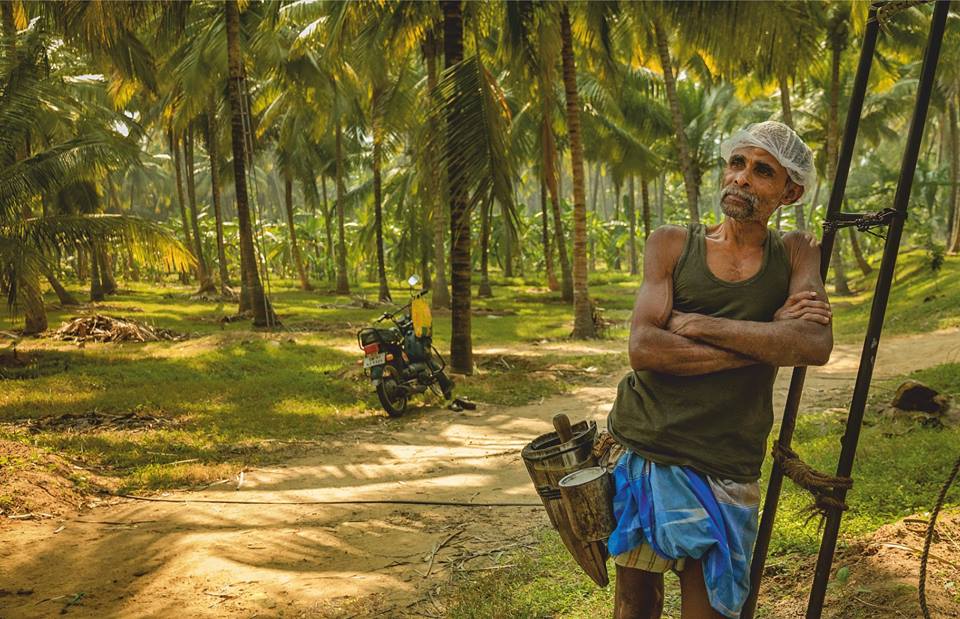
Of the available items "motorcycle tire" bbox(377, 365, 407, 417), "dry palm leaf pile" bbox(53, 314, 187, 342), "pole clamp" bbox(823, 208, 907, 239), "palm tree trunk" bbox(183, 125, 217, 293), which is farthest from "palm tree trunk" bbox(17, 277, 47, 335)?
"pole clamp" bbox(823, 208, 907, 239)

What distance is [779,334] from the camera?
6.90ft

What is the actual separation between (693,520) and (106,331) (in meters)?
13.7

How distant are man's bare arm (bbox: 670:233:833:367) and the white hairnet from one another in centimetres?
34

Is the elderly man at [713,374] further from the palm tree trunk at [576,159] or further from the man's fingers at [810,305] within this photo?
the palm tree trunk at [576,159]

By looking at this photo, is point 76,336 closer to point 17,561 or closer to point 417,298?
point 417,298

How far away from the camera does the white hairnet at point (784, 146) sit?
2.24 m

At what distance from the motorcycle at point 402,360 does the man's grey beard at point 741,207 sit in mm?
6520

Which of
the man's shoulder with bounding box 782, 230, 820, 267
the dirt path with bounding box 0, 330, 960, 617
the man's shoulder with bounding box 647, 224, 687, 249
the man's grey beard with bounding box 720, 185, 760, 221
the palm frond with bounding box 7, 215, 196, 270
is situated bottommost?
the dirt path with bounding box 0, 330, 960, 617

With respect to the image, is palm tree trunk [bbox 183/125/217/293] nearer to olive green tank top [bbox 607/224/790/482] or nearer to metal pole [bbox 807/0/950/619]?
olive green tank top [bbox 607/224/790/482]

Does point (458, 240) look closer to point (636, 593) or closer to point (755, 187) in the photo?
point (755, 187)

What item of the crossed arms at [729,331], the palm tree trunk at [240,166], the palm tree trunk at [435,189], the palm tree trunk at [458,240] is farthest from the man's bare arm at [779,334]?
the palm tree trunk at [240,166]

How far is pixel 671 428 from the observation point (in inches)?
85.7

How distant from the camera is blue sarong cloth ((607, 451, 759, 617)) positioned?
2082mm

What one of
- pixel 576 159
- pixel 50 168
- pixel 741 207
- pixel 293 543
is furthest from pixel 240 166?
pixel 741 207
